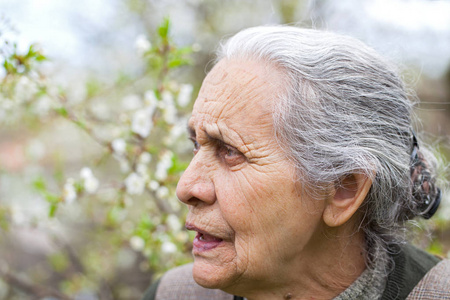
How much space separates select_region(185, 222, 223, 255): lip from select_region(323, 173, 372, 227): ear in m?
0.43

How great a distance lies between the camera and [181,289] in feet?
6.67

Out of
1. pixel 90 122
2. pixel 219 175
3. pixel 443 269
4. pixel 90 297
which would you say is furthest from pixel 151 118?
pixel 90 297

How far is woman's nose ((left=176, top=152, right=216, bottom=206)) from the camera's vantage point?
1576 mm

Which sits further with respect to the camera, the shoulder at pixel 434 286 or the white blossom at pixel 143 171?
the white blossom at pixel 143 171

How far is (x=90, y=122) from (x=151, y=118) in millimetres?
729

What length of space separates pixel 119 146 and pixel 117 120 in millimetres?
528

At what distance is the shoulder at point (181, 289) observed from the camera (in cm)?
198

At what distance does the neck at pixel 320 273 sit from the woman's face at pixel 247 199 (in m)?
0.02

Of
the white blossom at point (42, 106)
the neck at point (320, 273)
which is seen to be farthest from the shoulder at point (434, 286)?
the white blossom at point (42, 106)

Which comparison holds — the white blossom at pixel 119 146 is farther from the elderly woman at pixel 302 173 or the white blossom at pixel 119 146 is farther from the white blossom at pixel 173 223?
the elderly woman at pixel 302 173

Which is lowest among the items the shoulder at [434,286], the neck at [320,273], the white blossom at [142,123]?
the shoulder at [434,286]

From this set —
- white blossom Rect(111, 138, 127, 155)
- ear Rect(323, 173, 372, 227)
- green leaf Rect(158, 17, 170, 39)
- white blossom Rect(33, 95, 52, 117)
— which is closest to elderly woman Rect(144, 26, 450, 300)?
ear Rect(323, 173, 372, 227)

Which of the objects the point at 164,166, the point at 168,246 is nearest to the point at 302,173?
the point at 164,166

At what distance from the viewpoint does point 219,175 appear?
1.60 meters
